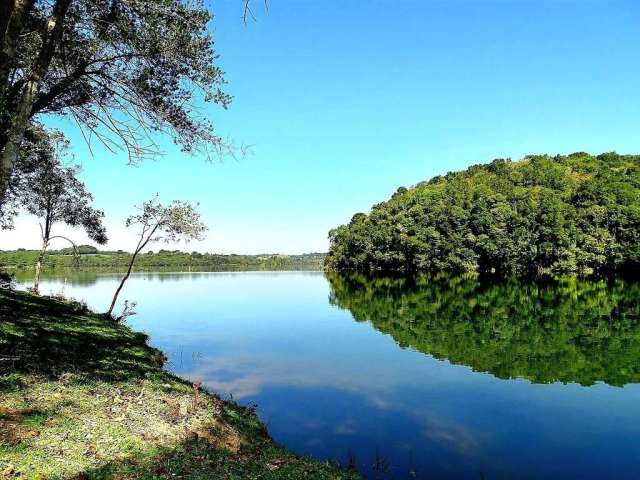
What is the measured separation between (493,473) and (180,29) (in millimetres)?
15995

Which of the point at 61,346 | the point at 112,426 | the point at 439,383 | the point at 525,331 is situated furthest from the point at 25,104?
the point at 525,331

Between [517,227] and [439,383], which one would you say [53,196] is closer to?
[439,383]

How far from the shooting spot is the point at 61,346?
51.5 ft

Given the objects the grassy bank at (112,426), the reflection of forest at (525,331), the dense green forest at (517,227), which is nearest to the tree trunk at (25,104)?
the grassy bank at (112,426)

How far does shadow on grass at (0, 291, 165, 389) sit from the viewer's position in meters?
12.6

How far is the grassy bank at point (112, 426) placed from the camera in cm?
805

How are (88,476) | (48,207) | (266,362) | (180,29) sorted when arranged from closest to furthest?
(88,476) → (180,29) → (266,362) → (48,207)

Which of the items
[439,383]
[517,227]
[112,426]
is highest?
[517,227]

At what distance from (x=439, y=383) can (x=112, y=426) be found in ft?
55.3

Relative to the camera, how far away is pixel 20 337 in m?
15.1

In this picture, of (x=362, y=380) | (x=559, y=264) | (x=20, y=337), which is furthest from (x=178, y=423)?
(x=559, y=264)

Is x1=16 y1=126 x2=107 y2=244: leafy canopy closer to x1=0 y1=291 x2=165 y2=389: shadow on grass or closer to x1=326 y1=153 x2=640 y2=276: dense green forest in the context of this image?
x1=0 y1=291 x2=165 y2=389: shadow on grass

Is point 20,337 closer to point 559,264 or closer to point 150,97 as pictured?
point 150,97

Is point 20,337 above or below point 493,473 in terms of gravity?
above
